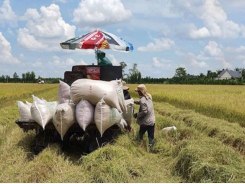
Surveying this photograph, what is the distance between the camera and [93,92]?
5492 millimetres

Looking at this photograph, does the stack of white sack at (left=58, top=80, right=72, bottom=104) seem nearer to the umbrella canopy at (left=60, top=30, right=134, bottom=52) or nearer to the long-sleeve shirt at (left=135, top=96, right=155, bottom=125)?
the long-sleeve shirt at (left=135, top=96, right=155, bottom=125)

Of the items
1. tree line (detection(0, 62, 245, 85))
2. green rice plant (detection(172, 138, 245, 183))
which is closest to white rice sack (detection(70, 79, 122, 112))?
green rice plant (detection(172, 138, 245, 183))

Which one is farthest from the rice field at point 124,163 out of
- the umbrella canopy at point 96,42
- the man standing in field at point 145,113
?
the umbrella canopy at point 96,42

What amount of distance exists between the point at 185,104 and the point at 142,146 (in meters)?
8.45

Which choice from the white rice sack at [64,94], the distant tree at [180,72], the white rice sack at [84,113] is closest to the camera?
the white rice sack at [84,113]

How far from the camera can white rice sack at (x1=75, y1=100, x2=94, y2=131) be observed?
17.7 feet

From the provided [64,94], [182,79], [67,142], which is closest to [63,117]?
[64,94]

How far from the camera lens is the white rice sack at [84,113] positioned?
539 centimetres

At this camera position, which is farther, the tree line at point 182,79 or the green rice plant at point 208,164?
the tree line at point 182,79

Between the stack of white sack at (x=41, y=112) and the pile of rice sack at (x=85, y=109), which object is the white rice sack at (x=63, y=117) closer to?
the pile of rice sack at (x=85, y=109)

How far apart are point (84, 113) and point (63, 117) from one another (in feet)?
1.17

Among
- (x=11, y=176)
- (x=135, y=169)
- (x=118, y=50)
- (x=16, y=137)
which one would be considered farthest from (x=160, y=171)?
(x=118, y=50)

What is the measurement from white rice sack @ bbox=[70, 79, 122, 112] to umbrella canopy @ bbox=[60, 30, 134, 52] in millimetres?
2511

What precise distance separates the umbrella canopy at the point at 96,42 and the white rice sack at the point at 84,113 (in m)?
2.76
